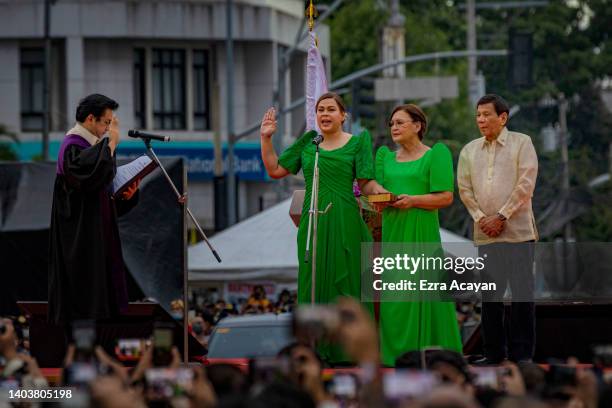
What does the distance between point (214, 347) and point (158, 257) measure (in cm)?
529

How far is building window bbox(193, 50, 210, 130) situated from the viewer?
161 feet

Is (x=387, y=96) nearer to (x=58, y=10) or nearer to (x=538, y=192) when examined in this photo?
(x=538, y=192)

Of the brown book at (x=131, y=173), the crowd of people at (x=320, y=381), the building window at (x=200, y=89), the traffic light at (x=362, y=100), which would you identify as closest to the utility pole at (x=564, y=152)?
the building window at (x=200, y=89)

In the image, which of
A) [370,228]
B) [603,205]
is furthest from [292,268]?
[603,205]

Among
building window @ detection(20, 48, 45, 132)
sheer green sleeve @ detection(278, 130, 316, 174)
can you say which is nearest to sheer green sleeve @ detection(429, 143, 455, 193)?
sheer green sleeve @ detection(278, 130, 316, 174)

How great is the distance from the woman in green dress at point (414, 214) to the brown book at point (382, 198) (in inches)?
2.5

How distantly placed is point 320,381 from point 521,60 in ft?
95.9

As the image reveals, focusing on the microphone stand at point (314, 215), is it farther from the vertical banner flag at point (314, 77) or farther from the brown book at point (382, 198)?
the vertical banner flag at point (314, 77)

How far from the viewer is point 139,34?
1870 inches

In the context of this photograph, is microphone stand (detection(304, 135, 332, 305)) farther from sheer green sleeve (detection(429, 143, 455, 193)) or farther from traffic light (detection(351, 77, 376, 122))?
traffic light (detection(351, 77, 376, 122))

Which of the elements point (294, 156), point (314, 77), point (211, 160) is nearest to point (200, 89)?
point (211, 160)

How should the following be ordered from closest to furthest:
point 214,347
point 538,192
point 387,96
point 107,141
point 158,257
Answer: point 107,141 → point 214,347 → point 158,257 → point 387,96 → point 538,192

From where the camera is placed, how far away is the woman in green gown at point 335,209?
13.5 metres

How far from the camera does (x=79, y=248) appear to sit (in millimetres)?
12938
